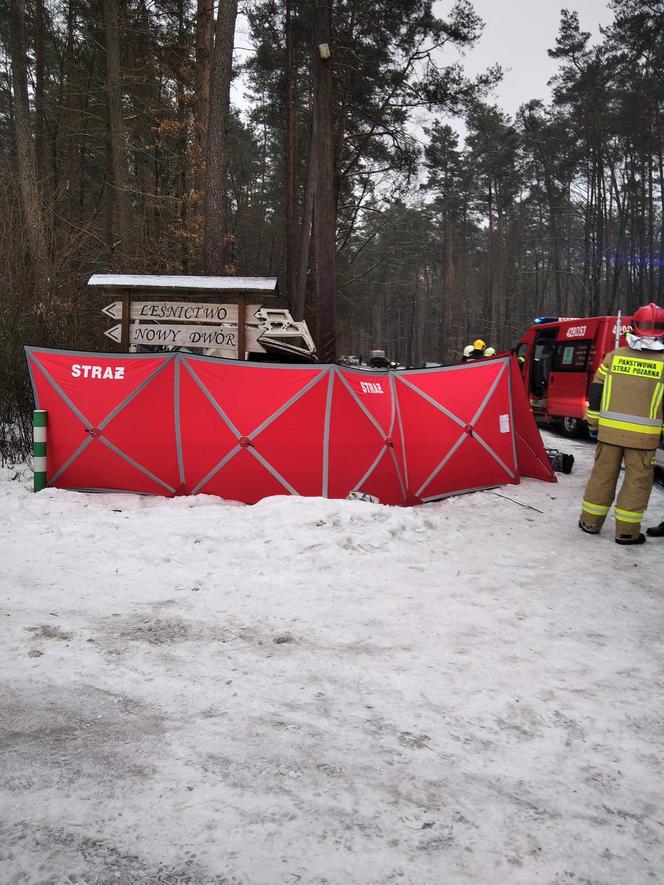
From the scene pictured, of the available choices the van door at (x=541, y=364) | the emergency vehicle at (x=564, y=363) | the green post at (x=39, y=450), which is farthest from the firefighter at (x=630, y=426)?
the van door at (x=541, y=364)

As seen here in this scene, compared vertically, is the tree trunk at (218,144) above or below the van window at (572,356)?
above

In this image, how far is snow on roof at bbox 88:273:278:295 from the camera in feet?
25.4

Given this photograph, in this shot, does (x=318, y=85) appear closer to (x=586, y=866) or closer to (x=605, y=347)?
(x=605, y=347)

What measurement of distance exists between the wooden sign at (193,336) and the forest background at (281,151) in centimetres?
146

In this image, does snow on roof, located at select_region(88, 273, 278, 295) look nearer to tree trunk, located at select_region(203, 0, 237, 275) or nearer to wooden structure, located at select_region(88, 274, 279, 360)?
wooden structure, located at select_region(88, 274, 279, 360)

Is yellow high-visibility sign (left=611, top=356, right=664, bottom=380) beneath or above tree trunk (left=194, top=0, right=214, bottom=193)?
beneath

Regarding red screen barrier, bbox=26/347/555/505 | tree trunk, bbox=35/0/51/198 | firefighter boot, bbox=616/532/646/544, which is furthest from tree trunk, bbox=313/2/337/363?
tree trunk, bbox=35/0/51/198

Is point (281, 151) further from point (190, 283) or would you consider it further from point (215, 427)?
point (215, 427)

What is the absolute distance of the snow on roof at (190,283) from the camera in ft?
25.4

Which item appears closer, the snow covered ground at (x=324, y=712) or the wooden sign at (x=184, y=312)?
the snow covered ground at (x=324, y=712)

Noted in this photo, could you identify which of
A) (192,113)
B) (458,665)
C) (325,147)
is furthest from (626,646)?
(192,113)

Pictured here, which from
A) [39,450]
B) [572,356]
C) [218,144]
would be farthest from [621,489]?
[218,144]

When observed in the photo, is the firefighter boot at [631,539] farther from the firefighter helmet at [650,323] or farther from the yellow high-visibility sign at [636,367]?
the firefighter helmet at [650,323]

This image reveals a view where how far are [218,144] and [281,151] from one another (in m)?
20.4
